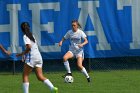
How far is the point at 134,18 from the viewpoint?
2166cm

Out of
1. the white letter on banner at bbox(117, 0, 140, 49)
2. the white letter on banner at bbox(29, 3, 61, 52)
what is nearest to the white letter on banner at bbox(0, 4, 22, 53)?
the white letter on banner at bbox(29, 3, 61, 52)

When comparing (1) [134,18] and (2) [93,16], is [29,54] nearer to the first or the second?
(2) [93,16]

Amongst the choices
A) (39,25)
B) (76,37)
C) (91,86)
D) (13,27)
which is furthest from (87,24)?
(91,86)

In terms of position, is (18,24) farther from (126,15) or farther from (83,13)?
(126,15)

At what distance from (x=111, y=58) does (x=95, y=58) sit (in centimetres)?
71

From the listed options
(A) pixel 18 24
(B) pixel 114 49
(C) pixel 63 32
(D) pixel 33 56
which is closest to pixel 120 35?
(B) pixel 114 49

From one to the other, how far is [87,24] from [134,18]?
2.07 meters

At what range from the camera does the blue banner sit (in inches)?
845

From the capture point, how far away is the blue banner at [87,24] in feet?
70.4

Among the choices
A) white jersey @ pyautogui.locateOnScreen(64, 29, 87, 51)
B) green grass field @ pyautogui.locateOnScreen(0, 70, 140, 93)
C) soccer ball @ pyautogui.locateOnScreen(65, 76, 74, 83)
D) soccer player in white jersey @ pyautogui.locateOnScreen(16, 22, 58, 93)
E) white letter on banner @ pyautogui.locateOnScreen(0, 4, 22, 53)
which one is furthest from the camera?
white letter on banner @ pyautogui.locateOnScreen(0, 4, 22, 53)

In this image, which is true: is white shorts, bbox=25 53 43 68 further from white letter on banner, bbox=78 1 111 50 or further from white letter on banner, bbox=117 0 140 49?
white letter on banner, bbox=117 0 140 49

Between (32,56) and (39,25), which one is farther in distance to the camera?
(39,25)

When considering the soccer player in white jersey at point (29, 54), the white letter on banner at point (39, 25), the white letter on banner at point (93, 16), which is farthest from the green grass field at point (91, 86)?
the white letter on banner at point (39, 25)

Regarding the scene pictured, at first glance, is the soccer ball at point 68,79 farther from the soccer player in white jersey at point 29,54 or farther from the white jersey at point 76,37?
the soccer player in white jersey at point 29,54
